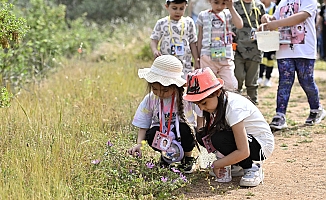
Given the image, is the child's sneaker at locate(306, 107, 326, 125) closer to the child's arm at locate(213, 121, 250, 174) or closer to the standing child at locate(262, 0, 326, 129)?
the standing child at locate(262, 0, 326, 129)

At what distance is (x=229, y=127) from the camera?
156 inches

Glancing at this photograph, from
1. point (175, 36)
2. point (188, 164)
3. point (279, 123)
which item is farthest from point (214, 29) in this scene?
point (188, 164)

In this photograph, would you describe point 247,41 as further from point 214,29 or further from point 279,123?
point 279,123

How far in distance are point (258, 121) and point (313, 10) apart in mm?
2101

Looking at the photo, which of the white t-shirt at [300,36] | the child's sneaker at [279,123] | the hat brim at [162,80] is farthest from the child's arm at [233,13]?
the hat brim at [162,80]

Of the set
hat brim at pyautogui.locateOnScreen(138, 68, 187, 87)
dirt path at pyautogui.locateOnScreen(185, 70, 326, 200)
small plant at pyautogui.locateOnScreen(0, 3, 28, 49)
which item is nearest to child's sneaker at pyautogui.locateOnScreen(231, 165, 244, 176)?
dirt path at pyautogui.locateOnScreen(185, 70, 326, 200)

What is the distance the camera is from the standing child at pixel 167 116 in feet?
13.3

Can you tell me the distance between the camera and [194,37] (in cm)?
565

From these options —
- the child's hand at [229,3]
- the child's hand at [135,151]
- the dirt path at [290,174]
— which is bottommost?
the dirt path at [290,174]

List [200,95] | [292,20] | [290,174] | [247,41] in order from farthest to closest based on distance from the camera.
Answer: [247,41], [292,20], [290,174], [200,95]

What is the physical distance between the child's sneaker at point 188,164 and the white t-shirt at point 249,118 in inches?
20.1

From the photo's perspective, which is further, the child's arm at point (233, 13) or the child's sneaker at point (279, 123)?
the child's sneaker at point (279, 123)

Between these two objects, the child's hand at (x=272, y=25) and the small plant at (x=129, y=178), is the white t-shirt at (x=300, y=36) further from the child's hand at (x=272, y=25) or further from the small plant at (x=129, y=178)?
the small plant at (x=129, y=178)

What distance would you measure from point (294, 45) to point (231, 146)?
220 centimetres
